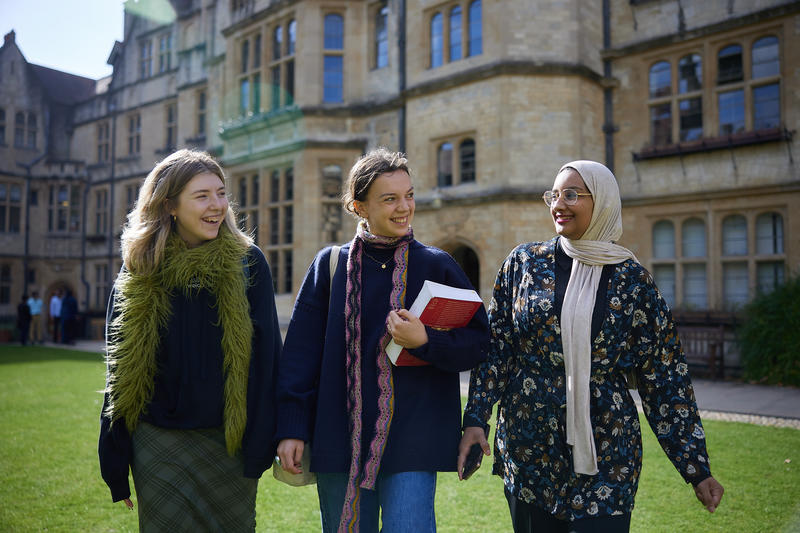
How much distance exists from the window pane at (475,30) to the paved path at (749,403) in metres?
6.84

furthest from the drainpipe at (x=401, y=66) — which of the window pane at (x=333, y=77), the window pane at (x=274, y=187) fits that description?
the window pane at (x=274, y=187)

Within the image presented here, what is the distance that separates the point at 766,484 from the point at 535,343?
3.30 m

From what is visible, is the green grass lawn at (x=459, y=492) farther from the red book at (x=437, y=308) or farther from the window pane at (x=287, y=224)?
the window pane at (x=287, y=224)

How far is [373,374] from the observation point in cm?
217

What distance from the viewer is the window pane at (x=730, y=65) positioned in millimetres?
10836

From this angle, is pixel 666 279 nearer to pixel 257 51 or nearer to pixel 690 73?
pixel 690 73

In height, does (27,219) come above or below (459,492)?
above

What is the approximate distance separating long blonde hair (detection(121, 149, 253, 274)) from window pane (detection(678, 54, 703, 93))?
1132 centimetres

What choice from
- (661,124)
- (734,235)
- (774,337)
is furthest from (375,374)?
(661,124)

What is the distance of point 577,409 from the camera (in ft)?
6.91

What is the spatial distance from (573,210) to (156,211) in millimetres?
1652

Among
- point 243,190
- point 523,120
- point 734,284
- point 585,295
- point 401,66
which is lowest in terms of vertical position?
point 585,295

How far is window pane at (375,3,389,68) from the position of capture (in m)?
13.7

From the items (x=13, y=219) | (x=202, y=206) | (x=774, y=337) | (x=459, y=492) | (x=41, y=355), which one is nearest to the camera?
(x=202, y=206)
